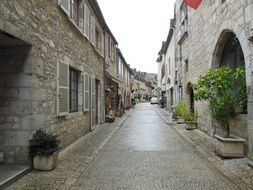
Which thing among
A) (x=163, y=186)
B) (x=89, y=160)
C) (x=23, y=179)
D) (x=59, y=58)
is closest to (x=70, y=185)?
(x=23, y=179)

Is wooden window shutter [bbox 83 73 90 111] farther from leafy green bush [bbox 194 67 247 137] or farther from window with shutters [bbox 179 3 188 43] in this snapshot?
window with shutters [bbox 179 3 188 43]

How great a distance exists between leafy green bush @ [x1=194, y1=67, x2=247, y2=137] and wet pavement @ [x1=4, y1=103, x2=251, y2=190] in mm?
1253

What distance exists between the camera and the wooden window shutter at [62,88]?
8318 mm

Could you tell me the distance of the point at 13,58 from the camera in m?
6.46

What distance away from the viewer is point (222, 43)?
34.3ft

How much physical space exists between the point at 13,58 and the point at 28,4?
107 cm

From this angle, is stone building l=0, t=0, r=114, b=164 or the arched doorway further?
the arched doorway

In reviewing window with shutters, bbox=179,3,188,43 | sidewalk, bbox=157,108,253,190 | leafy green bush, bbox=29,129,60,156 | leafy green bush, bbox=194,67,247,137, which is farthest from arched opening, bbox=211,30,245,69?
window with shutters, bbox=179,3,188,43

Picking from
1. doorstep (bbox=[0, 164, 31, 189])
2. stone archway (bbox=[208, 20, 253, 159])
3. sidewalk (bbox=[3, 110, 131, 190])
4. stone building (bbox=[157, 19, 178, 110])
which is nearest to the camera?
doorstep (bbox=[0, 164, 31, 189])

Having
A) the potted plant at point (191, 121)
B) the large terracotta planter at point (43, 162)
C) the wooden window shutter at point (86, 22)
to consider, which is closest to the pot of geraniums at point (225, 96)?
the large terracotta planter at point (43, 162)

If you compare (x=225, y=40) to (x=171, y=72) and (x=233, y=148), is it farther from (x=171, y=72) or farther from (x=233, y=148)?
(x=171, y=72)

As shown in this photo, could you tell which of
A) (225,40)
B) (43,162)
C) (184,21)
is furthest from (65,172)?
(184,21)

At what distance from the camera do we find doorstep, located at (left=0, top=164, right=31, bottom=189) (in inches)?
208

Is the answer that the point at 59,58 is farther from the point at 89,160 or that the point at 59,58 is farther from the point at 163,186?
the point at 163,186
